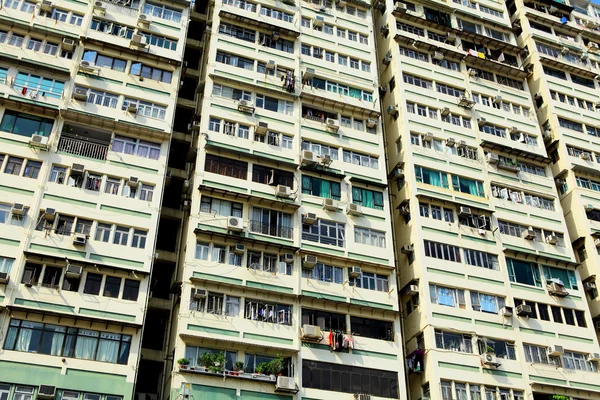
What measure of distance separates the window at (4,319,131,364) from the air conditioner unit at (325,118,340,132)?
15338 millimetres

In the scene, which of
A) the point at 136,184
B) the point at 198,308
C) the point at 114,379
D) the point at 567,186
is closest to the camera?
the point at 114,379

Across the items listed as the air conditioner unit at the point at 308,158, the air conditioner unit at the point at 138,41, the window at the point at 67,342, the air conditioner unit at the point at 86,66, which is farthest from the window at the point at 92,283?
the air conditioner unit at the point at 138,41

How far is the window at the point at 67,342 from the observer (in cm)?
2430

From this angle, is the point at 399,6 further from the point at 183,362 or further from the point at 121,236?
the point at 183,362

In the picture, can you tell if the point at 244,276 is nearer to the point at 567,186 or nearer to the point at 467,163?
the point at 467,163

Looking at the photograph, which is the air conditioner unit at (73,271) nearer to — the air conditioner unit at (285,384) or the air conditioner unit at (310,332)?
the air conditioner unit at (285,384)

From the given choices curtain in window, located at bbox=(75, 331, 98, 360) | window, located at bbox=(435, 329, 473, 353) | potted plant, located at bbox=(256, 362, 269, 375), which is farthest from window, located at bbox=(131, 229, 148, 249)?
window, located at bbox=(435, 329, 473, 353)

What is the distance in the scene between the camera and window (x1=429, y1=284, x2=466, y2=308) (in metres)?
30.9

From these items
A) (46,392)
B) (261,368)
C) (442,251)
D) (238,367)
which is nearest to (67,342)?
(46,392)

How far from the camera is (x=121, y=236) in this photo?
2762cm

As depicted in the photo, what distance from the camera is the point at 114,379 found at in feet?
80.2

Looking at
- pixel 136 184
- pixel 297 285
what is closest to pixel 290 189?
pixel 297 285

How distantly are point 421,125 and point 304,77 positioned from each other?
7.12 m

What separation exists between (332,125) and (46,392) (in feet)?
62.2
